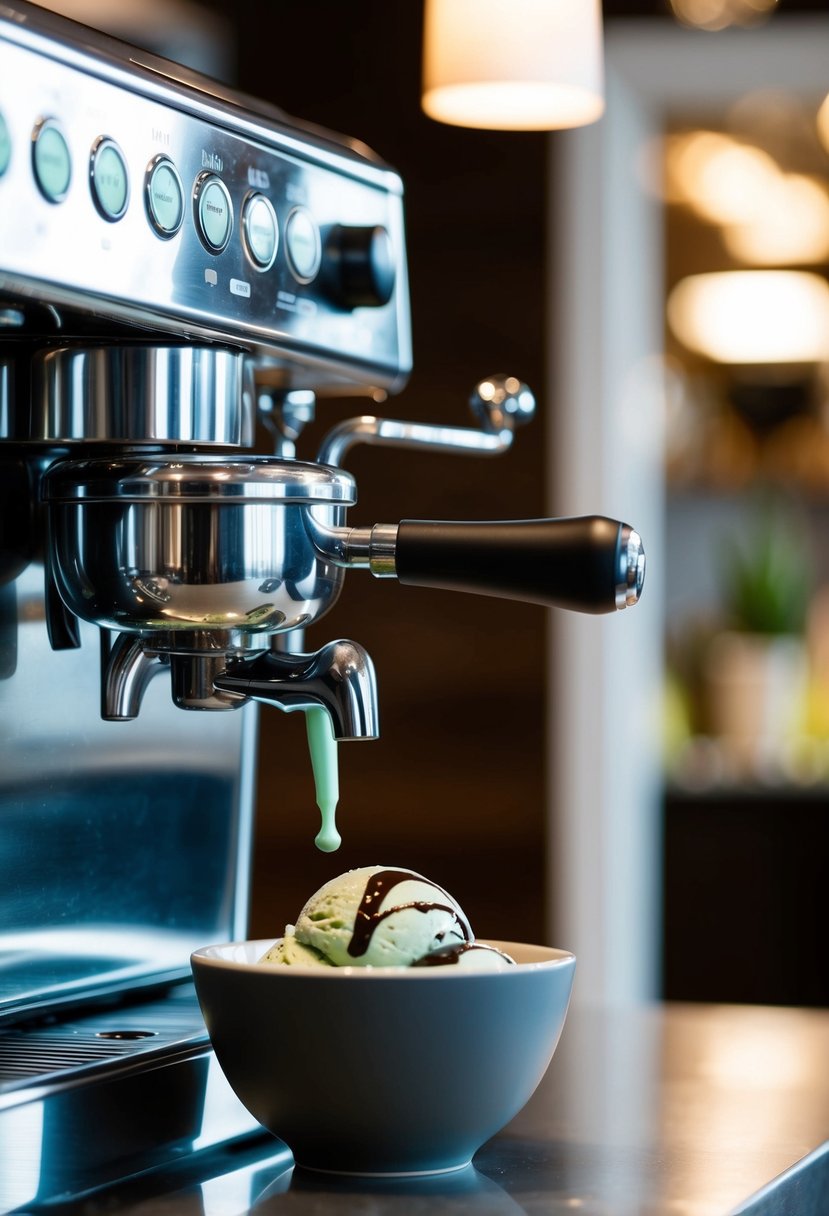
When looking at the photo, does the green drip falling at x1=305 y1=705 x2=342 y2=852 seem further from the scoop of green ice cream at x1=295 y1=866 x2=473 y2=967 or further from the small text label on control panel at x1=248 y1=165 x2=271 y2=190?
the small text label on control panel at x1=248 y1=165 x2=271 y2=190

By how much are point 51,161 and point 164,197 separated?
0.22 feet

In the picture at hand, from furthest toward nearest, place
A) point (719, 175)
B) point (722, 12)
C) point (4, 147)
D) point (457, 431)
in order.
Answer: point (719, 175), point (722, 12), point (457, 431), point (4, 147)

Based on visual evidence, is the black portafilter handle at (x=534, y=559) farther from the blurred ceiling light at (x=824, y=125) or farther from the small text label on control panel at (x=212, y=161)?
the blurred ceiling light at (x=824, y=125)

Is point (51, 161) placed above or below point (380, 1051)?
above

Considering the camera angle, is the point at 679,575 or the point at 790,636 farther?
the point at 679,575

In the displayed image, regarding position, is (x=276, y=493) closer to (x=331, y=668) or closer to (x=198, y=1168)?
(x=331, y=668)

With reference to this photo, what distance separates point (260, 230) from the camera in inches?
27.5

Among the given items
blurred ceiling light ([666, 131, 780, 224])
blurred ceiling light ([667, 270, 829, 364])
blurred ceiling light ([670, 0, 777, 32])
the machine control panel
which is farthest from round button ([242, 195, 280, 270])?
Result: blurred ceiling light ([667, 270, 829, 364])

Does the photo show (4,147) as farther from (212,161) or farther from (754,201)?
(754,201)

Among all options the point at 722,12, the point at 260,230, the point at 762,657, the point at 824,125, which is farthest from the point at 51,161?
the point at 824,125

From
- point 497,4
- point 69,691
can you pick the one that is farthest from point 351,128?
point 69,691

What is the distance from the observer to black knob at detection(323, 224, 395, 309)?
75 cm

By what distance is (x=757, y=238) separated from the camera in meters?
3.68

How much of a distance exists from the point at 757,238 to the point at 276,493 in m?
3.22
